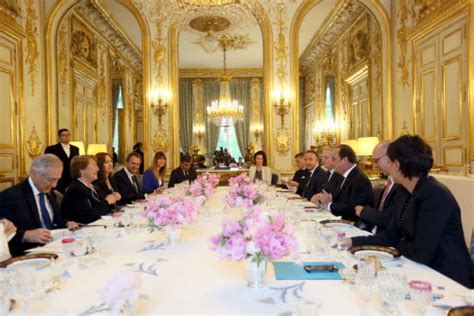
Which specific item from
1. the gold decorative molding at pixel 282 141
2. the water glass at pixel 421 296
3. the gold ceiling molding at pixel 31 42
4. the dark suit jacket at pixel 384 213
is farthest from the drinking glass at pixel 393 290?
the gold ceiling molding at pixel 31 42

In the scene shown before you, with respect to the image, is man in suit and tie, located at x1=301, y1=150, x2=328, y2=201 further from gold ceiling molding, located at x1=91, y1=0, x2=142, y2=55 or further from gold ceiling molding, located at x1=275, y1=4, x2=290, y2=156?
gold ceiling molding, located at x1=91, y1=0, x2=142, y2=55

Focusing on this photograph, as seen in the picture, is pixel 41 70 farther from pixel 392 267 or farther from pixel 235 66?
pixel 235 66

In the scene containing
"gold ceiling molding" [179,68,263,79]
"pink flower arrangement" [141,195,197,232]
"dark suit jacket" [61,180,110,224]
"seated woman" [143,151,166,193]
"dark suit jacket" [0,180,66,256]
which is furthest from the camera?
"gold ceiling molding" [179,68,263,79]

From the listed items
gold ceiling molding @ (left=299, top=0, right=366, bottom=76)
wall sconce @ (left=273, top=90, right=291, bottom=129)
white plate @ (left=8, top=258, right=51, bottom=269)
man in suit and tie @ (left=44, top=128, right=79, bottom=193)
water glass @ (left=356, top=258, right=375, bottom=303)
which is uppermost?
gold ceiling molding @ (left=299, top=0, right=366, bottom=76)

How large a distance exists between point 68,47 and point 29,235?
7217 millimetres

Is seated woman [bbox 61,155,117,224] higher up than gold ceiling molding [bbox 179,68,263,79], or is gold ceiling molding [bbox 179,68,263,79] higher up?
gold ceiling molding [bbox 179,68,263,79]

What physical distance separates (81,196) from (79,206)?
0.09 metres

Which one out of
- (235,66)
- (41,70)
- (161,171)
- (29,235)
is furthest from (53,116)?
(235,66)

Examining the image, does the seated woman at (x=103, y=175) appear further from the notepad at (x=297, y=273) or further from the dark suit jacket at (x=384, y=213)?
the notepad at (x=297, y=273)

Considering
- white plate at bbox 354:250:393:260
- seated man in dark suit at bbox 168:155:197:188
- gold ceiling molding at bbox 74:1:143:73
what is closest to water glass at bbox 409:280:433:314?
white plate at bbox 354:250:393:260

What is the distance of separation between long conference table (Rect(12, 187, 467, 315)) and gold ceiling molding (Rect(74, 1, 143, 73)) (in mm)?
7546

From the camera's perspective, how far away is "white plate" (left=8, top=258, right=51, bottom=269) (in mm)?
1981

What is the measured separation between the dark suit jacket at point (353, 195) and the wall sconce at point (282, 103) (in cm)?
383

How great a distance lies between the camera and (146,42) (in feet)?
26.1
